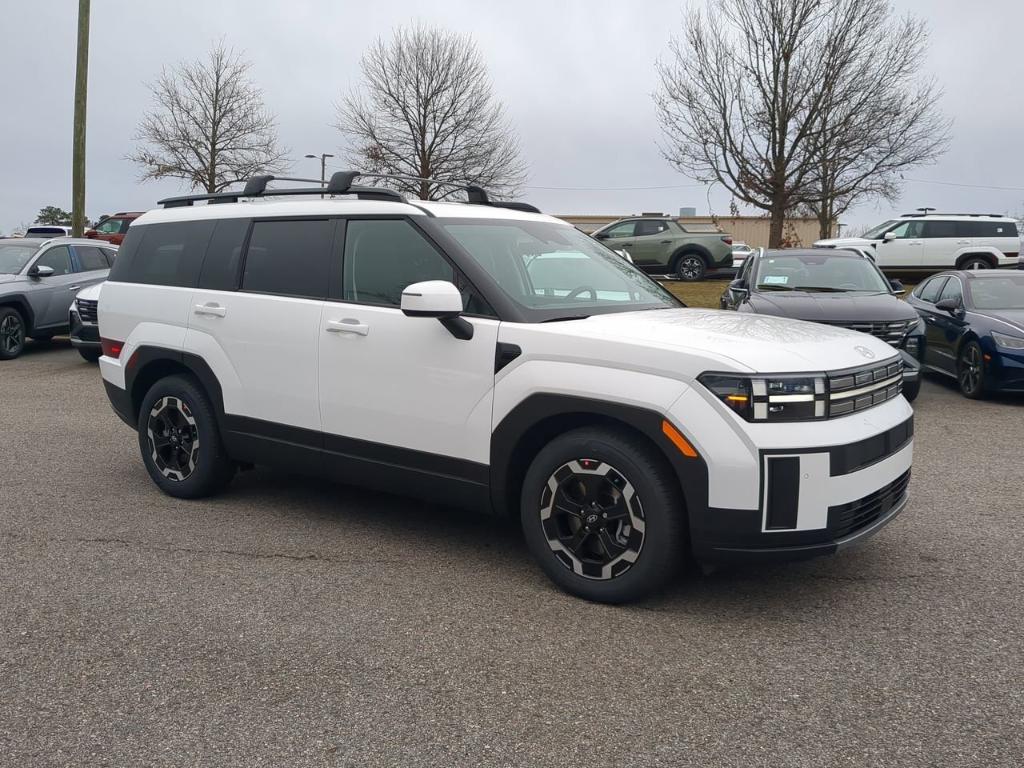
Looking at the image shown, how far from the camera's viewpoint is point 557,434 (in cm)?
432

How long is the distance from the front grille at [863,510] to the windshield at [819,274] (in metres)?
6.36

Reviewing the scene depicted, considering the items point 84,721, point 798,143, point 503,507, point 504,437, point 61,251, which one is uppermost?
point 798,143

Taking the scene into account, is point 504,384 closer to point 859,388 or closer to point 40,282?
point 859,388

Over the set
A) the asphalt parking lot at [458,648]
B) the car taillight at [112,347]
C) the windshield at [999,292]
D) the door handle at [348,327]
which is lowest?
the asphalt parking lot at [458,648]

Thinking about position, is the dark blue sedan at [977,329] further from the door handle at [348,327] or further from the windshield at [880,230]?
the windshield at [880,230]

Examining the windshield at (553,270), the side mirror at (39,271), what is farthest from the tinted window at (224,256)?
the side mirror at (39,271)

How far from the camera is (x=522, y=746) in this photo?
2.97 metres

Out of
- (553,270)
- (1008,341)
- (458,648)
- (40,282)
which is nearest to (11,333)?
(40,282)

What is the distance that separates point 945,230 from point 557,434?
75.0ft

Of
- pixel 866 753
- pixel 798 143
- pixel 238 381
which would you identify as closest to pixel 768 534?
pixel 866 753

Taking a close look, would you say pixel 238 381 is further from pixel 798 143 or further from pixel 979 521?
pixel 798 143

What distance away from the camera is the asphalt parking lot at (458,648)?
9.83 feet

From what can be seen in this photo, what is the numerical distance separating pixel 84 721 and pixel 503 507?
1978 millimetres

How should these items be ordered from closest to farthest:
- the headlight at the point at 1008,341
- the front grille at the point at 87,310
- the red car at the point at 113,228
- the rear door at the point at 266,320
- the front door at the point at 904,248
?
the rear door at the point at 266,320 < the headlight at the point at 1008,341 < the front grille at the point at 87,310 < the front door at the point at 904,248 < the red car at the point at 113,228
